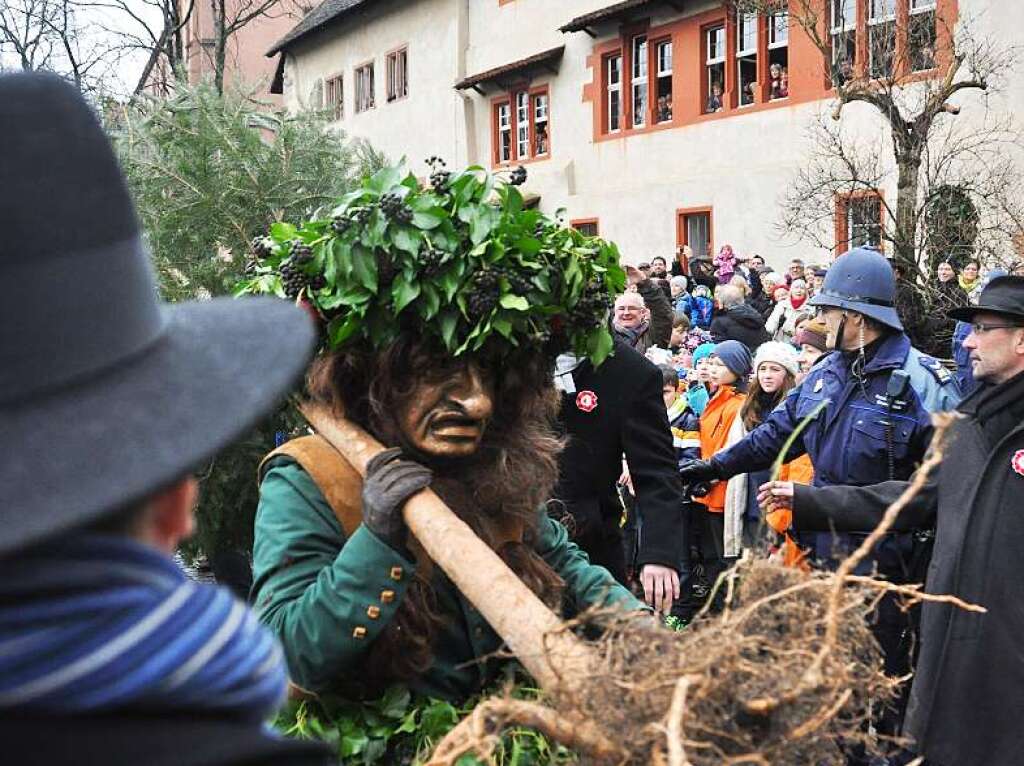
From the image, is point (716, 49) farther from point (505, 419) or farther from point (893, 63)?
point (505, 419)

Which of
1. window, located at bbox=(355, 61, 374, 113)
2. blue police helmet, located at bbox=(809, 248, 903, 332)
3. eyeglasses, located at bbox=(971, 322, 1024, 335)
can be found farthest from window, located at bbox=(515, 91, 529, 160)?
eyeglasses, located at bbox=(971, 322, 1024, 335)

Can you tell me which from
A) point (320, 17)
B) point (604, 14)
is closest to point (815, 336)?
point (604, 14)

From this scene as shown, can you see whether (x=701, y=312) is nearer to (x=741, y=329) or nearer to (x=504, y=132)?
(x=741, y=329)

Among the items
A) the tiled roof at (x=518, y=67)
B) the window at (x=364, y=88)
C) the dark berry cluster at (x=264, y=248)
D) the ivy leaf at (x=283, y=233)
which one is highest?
the window at (x=364, y=88)

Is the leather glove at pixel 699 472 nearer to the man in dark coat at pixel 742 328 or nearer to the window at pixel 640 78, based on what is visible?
the man in dark coat at pixel 742 328

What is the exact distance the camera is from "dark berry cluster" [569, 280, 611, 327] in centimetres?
292

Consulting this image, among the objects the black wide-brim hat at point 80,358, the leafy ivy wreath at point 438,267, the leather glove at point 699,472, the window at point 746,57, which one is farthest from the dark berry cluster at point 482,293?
the window at point 746,57

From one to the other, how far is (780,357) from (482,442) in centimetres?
446

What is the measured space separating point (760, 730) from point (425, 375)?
1.39m

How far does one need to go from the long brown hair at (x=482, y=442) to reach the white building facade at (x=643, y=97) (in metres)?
13.6

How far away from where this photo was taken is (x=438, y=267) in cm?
265

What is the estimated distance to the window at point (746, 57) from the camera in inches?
870

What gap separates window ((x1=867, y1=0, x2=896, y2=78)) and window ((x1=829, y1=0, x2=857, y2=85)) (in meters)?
0.28

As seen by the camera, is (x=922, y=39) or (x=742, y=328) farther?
(x=922, y=39)
